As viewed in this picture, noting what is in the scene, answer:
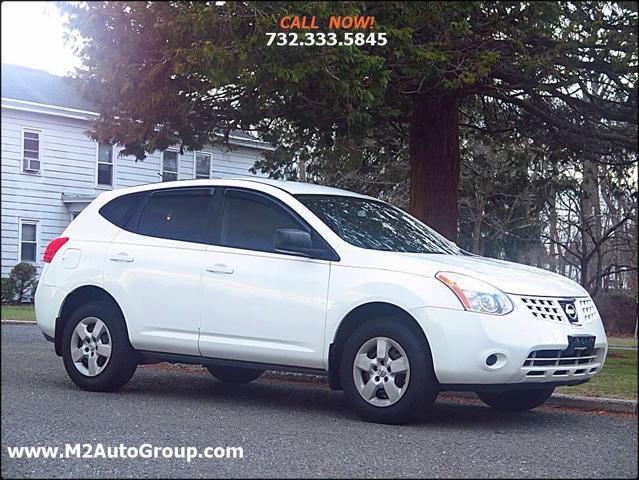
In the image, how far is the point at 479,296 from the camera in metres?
7.17

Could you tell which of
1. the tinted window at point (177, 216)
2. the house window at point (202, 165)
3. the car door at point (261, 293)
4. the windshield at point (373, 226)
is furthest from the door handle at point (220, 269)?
the house window at point (202, 165)

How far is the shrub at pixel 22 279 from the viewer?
8.09 m

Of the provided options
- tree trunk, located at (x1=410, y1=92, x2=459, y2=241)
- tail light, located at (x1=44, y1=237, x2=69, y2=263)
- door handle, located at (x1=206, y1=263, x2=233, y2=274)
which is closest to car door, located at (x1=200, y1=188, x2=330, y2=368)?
door handle, located at (x1=206, y1=263, x2=233, y2=274)

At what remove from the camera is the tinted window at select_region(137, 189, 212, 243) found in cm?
866

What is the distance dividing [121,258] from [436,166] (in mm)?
5336

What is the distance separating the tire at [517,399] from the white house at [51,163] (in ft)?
13.1

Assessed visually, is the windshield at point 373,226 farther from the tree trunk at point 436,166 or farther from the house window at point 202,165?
the house window at point 202,165

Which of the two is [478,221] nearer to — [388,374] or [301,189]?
[301,189]

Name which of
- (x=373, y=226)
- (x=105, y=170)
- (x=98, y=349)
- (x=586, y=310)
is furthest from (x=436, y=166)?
(x=105, y=170)

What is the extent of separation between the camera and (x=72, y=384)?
9.23 meters

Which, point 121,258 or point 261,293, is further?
point 121,258

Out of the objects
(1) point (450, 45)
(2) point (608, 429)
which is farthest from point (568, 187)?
(2) point (608, 429)

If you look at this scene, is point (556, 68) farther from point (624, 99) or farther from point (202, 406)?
point (202, 406)

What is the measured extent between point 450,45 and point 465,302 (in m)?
4.46
